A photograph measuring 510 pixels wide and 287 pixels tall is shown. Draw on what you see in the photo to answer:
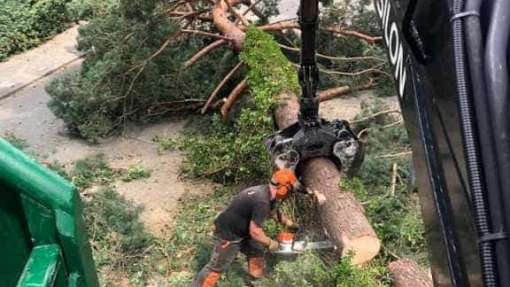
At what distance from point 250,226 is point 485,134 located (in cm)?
381

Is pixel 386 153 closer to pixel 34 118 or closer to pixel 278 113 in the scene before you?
pixel 278 113

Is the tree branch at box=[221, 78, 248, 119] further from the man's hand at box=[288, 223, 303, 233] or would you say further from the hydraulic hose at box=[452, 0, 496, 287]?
the hydraulic hose at box=[452, 0, 496, 287]

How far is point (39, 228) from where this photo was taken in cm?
157

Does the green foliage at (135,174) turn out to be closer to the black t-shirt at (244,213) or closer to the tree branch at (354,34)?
the black t-shirt at (244,213)

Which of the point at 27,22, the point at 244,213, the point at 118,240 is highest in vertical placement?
the point at 244,213

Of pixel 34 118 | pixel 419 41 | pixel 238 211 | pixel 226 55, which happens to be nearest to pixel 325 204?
pixel 238 211

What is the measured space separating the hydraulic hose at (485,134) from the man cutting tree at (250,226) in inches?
133

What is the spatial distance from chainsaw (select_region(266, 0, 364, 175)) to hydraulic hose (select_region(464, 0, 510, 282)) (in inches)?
131

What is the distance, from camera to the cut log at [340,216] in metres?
4.63

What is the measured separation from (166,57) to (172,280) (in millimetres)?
3180

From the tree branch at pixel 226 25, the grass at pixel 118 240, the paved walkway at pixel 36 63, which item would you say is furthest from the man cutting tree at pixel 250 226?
the paved walkway at pixel 36 63

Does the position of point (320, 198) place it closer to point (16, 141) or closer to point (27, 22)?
point (16, 141)

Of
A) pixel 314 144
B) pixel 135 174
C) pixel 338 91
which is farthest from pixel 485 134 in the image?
pixel 338 91

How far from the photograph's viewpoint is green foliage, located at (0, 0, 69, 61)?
40.4 feet
